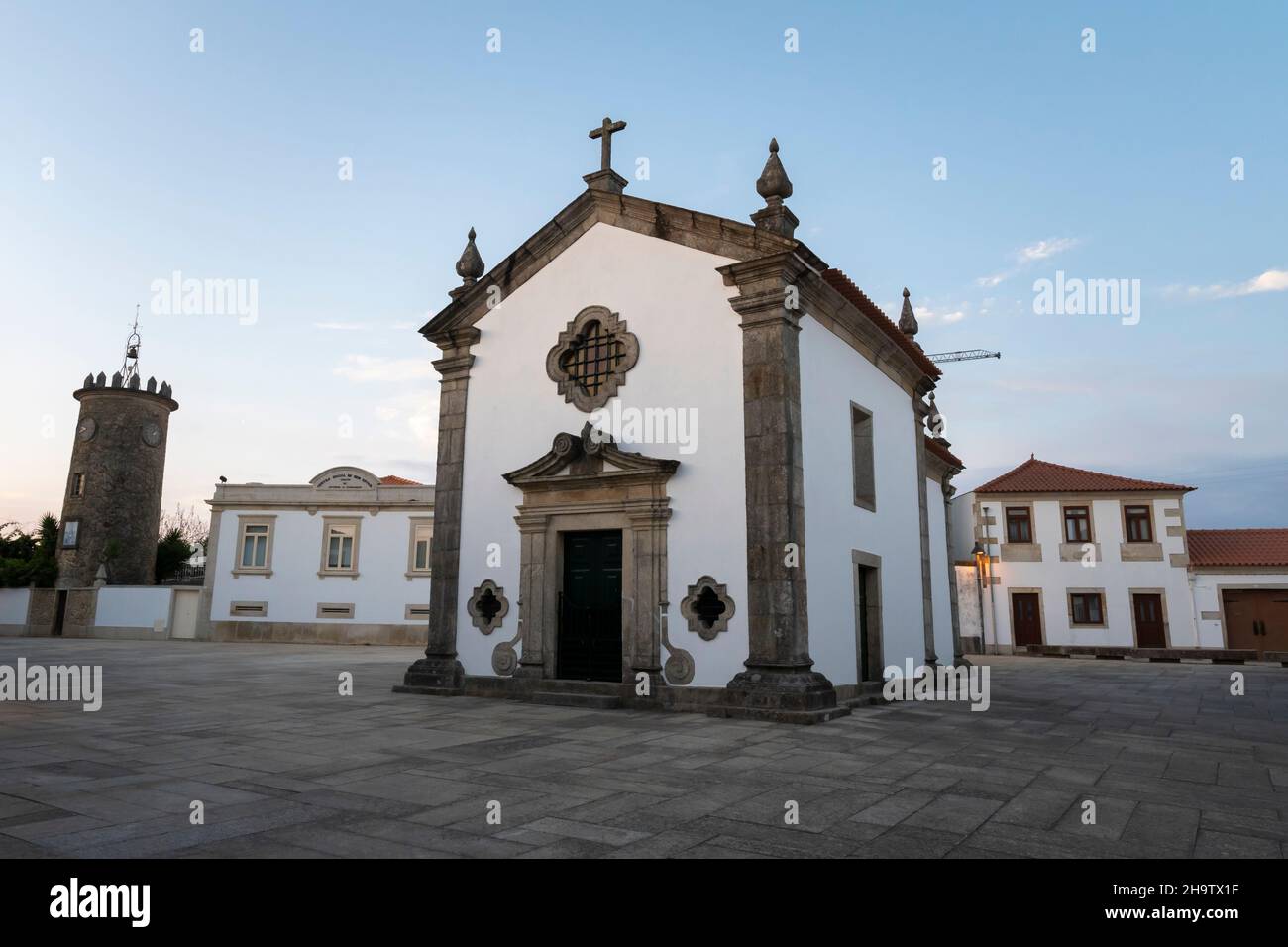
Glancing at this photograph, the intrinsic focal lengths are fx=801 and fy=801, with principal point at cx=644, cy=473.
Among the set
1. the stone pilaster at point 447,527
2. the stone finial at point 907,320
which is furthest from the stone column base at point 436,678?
the stone finial at point 907,320

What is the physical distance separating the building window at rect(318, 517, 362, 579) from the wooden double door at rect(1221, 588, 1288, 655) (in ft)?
107

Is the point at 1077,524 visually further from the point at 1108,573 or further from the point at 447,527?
the point at 447,527

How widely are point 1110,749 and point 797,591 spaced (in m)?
3.67

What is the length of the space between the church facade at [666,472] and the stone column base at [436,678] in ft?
0.11

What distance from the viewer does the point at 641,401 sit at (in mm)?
11680

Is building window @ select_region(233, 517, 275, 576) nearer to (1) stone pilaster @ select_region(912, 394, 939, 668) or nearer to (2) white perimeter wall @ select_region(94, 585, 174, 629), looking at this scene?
(2) white perimeter wall @ select_region(94, 585, 174, 629)

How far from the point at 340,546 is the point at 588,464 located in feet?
71.2

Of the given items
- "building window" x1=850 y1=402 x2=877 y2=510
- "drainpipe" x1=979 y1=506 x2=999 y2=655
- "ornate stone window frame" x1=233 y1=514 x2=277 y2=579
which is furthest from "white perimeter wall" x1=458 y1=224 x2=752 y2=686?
"drainpipe" x1=979 y1=506 x2=999 y2=655

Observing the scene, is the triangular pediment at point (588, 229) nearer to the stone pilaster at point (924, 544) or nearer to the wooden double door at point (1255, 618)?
the stone pilaster at point (924, 544)

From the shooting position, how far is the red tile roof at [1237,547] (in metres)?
30.1

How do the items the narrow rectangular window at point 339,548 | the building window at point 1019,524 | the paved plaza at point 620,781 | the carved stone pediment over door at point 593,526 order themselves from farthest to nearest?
the building window at point 1019,524, the narrow rectangular window at point 339,548, the carved stone pediment over door at point 593,526, the paved plaza at point 620,781
